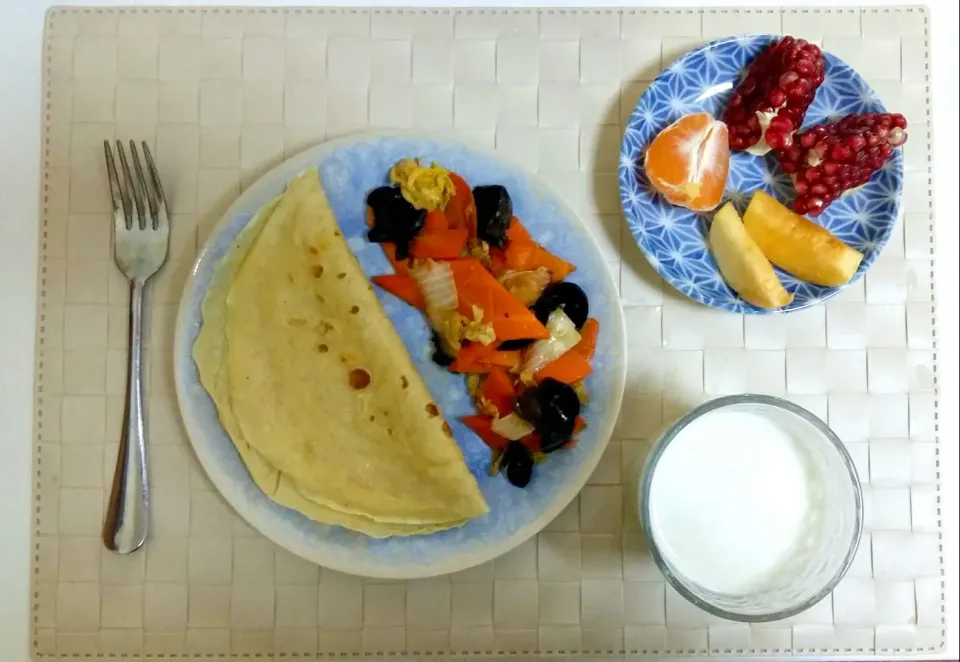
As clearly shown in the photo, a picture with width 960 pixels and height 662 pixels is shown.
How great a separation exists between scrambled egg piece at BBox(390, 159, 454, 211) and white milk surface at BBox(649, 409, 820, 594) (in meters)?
0.49

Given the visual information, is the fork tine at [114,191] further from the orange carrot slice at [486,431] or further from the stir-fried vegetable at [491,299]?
the orange carrot slice at [486,431]

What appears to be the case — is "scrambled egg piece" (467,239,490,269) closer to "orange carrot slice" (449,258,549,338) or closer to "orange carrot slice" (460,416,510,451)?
"orange carrot slice" (449,258,549,338)

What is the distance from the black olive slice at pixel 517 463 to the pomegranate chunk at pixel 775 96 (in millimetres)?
570

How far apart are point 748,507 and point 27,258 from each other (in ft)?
3.85

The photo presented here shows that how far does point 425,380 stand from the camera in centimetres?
114

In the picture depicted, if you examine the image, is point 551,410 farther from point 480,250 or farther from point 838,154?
point 838,154

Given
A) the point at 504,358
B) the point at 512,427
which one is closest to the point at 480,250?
the point at 504,358

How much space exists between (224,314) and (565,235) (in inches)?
20.5

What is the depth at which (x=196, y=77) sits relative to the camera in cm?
122

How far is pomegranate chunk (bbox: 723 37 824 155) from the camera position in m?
1.10

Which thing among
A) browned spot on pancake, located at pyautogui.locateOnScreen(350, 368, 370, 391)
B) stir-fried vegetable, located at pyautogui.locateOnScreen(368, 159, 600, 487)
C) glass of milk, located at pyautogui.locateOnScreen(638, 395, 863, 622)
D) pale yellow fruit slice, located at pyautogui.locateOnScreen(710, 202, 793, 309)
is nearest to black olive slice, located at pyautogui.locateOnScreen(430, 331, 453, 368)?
stir-fried vegetable, located at pyautogui.locateOnScreen(368, 159, 600, 487)

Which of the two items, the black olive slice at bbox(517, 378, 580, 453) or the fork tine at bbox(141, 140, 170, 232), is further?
the fork tine at bbox(141, 140, 170, 232)

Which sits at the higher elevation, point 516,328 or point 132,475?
point 516,328

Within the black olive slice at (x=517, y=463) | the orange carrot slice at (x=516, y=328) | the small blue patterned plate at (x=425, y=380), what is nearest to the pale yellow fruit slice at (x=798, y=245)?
the small blue patterned plate at (x=425, y=380)
